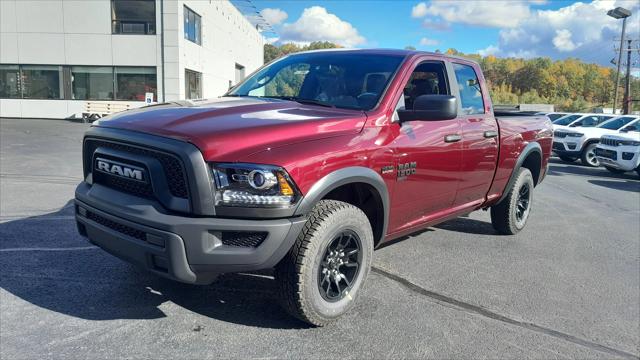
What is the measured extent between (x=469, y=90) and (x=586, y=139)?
13.9 metres

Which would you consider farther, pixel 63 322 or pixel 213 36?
pixel 213 36

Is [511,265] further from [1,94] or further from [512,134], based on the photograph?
[1,94]

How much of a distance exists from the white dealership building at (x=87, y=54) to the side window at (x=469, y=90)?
23.0m

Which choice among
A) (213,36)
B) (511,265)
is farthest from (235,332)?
(213,36)

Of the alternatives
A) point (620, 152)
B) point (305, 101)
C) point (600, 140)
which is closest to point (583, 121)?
point (600, 140)

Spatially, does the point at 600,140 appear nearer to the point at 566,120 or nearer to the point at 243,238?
the point at 566,120

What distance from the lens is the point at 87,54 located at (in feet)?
84.4

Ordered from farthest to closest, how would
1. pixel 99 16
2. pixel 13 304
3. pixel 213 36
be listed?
pixel 213 36
pixel 99 16
pixel 13 304

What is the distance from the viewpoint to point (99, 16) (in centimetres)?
2552

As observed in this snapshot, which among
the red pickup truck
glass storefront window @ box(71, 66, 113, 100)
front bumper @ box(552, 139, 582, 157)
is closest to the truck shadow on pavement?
the red pickup truck

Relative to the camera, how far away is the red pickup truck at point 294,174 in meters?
2.98

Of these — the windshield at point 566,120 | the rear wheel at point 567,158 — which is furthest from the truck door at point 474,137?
the windshield at point 566,120

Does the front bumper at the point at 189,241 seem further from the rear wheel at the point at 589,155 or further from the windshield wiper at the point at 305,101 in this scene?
the rear wheel at the point at 589,155

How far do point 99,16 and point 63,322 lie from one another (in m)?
25.8
